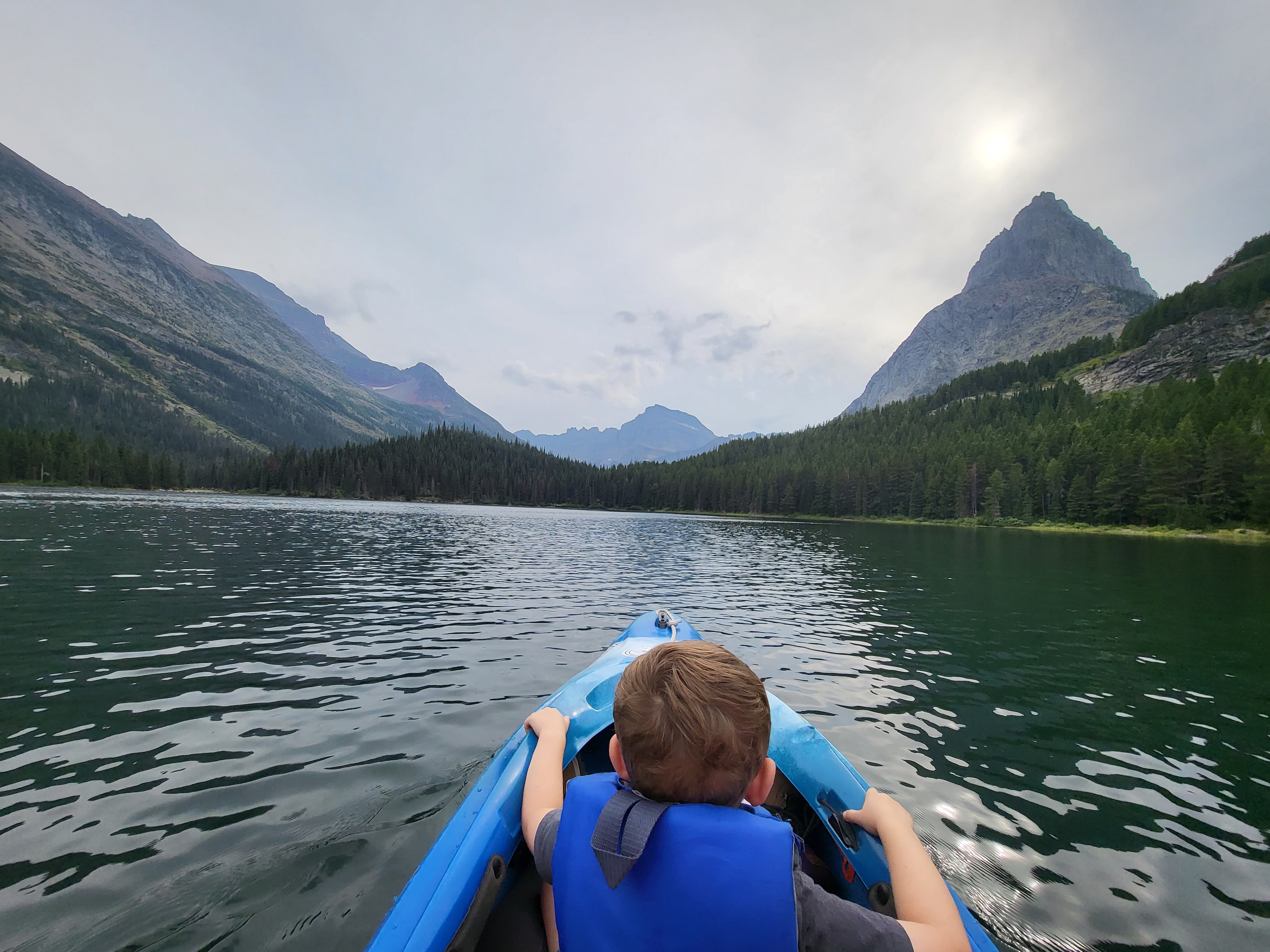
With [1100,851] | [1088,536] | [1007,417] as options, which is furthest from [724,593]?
[1007,417]

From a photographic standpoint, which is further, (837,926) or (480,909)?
(480,909)

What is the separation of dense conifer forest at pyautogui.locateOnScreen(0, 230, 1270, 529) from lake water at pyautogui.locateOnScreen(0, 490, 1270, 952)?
63830 mm

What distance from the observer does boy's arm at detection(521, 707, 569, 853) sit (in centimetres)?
339

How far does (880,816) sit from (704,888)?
6.53ft

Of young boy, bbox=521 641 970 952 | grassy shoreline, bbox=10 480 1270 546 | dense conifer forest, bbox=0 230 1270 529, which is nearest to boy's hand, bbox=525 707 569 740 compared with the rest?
young boy, bbox=521 641 970 952

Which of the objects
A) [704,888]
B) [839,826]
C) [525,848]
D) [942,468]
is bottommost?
[525,848]

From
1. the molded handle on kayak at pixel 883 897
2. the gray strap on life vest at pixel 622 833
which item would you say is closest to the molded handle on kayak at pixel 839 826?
the molded handle on kayak at pixel 883 897

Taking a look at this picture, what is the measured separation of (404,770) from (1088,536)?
290 feet

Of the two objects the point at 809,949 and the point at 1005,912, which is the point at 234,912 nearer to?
the point at 809,949

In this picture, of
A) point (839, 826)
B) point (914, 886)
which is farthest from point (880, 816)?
point (839, 826)

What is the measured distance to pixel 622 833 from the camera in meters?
2.21

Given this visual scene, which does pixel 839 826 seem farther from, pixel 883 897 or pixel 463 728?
pixel 463 728

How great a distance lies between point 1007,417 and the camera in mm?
146375

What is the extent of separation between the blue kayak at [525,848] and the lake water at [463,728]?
1754 millimetres
